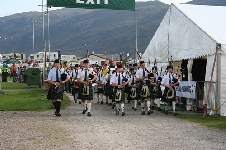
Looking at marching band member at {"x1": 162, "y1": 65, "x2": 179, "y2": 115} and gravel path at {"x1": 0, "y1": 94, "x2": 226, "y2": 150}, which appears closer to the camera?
gravel path at {"x1": 0, "y1": 94, "x2": 226, "y2": 150}

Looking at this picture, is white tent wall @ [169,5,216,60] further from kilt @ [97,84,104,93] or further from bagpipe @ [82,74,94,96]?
kilt @ [97,84,104,93]

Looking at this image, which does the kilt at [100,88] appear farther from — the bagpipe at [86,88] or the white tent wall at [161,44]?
the bagpipe at [86,88]

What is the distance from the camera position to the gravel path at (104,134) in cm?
1068

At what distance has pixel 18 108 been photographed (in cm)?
2084

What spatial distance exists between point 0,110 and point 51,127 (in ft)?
21.8

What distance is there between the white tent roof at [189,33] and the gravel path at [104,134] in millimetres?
3615

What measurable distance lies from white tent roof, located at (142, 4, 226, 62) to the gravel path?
3.61m

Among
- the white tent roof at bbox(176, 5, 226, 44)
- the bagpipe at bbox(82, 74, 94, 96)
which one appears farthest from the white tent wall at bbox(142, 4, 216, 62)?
the bagpipe at bbox(82, 74, 94, 96)

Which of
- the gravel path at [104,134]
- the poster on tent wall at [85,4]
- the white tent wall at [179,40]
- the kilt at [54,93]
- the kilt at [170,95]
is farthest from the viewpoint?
the poster on tent wall at [85,4]

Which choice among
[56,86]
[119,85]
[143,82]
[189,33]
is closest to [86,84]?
[119,85]

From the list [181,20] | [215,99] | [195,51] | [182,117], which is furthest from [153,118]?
[181,20]

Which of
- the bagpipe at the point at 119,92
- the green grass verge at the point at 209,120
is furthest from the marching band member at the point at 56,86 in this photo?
the green grass verge at the point at 209,120

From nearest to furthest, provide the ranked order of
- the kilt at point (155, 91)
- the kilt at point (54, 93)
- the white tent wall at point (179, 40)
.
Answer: the kilt at point (54, 93), the white tent wall at point (179, 40), the kilt at point (155, 91)

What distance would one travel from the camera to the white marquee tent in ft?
58.6
